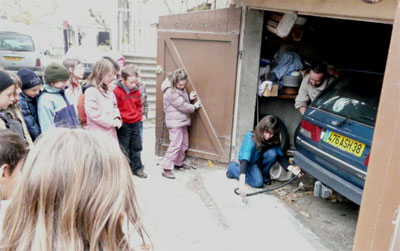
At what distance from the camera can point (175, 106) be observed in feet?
16.7

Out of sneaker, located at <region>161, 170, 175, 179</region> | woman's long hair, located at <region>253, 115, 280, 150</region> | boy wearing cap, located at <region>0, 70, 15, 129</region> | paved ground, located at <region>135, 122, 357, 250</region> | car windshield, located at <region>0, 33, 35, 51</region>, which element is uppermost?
car windshield, located at <region>0, 33, 35, 51</region>

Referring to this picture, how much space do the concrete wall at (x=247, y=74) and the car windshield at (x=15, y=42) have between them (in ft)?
32.9

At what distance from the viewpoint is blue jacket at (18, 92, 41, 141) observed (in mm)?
3293

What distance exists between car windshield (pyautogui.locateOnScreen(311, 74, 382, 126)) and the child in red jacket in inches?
94.7

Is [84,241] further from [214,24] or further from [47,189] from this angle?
[214,24]

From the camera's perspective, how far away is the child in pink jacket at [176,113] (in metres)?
4.99

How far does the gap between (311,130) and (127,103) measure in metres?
2.46

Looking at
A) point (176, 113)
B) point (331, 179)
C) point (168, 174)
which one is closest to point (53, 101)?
point (176, 113)

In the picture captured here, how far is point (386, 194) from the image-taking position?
1.71m

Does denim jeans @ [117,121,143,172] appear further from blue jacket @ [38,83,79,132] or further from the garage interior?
the garage interior

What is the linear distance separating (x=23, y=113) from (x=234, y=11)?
3192 millimetres

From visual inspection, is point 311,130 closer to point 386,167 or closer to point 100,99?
point 386,167

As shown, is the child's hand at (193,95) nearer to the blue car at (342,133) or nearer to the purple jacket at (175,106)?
the purple jacket at (175,106)

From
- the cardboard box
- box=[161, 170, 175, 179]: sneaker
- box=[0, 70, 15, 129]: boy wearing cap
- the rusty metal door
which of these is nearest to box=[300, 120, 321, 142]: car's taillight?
the cardboard box
